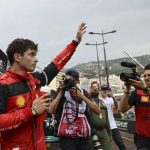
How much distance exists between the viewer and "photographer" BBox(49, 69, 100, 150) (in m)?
6.59

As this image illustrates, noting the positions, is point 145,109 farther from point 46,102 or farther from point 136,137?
point 46,102

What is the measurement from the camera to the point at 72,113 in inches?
266

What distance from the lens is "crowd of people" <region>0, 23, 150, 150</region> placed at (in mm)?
4176

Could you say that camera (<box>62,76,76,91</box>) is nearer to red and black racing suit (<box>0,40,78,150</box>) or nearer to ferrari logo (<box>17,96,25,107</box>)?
red and black racing suit (<box>0,40,78,150</box>)

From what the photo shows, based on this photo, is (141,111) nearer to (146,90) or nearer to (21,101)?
(146,90)

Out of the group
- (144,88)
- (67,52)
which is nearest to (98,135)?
(144,88)

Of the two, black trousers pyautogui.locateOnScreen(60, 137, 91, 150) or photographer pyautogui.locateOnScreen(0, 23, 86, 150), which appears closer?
photographer pyautogui.locateOnScreen(0, 23, 86, 150)

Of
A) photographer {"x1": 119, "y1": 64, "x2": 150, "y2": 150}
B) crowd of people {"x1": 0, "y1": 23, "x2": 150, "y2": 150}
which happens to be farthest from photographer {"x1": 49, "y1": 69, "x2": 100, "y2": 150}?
photographer {"x1": 119, "y1": 64, "x2": 150, "y2": 150}

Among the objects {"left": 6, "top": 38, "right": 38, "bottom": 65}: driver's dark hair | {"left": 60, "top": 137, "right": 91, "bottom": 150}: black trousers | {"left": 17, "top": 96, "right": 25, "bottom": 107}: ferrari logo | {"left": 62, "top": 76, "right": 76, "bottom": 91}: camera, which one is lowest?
{"left": 60, "top": 137, "right": 91, "bottom": 150}: black trousers

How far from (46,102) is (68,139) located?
260 centimetres

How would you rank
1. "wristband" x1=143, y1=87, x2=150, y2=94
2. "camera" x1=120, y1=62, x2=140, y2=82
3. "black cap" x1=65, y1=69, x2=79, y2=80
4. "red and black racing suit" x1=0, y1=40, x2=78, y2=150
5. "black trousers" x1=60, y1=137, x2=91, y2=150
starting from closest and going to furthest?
"red and black racing suit" x1=0, y1=40, x2=78, y2=150 → "camera" x1=120, y1=62, x2=140, y2=82 → "wristband" x1=143, y1=87, x2=150, y2=94 → "black trousers" x1=60, y1=137, x2=91, y2=150 → "black cap" x1=65, y1=69, x2=79, y2=80

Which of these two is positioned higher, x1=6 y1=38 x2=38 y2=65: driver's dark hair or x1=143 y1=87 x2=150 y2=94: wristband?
x1=6 y1=38 x2=38 y2=65: driver's dark hair

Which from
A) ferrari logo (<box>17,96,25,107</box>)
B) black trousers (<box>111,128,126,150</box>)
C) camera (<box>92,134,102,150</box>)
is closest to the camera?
ferrari logo (<box>17,96,25,107</box>)

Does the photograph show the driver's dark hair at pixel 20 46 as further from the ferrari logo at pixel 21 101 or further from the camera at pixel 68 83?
the camera at pixel 68 83
